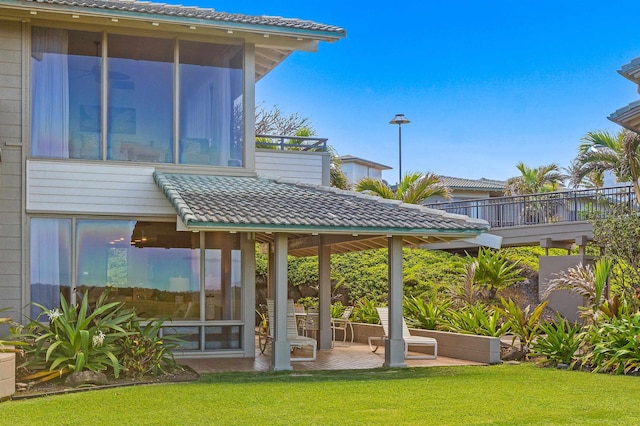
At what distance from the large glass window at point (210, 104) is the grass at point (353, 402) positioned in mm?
4996

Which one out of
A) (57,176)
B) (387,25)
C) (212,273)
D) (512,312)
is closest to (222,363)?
(212,273)

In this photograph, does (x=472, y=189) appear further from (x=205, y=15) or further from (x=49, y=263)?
(x=49, y=263)

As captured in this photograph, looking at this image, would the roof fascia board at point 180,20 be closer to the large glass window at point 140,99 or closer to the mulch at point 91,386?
the large glass window at point 140,99

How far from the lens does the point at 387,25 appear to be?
172ft

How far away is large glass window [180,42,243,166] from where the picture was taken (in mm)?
15930

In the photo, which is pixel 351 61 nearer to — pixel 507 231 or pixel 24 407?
pixel 507 231

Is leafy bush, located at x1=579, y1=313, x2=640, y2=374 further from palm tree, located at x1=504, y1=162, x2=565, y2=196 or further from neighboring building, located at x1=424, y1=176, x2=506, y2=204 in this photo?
neighboring building, located at x1=424, y1=176, x2=506, y2=204

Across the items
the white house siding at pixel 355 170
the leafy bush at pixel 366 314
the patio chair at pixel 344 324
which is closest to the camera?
the patio chair at pixel 344 324

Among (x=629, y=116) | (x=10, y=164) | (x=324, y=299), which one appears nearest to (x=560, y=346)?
(x=629, y=116)

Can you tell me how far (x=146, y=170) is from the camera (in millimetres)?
15383

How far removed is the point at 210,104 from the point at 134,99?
1.51 m

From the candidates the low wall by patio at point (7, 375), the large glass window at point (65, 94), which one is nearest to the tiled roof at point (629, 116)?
the large glass window at point (65, 94)

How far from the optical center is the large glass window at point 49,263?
14625mm

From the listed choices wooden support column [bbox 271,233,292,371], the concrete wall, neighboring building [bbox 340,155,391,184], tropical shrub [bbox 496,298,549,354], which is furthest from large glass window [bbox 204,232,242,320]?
neighboring building [bbox 340,155,391,184]
